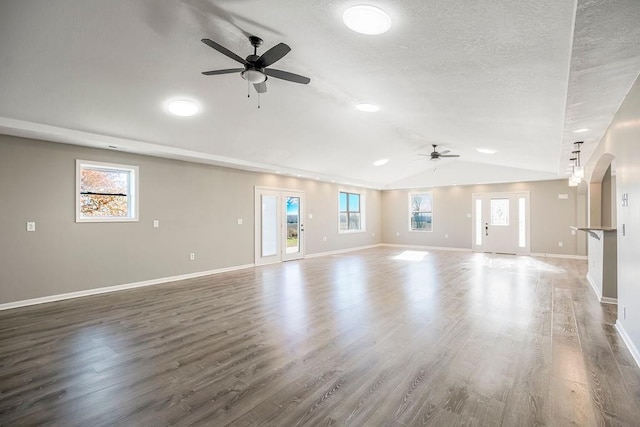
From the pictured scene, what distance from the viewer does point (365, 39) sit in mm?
2666

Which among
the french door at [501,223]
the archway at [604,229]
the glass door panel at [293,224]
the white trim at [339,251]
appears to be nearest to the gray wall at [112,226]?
the glass door panel at [293,224]

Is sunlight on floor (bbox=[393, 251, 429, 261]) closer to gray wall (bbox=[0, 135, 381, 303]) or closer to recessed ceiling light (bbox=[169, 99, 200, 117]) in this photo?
gray wall (bbox=[0, 135, 381, 303])

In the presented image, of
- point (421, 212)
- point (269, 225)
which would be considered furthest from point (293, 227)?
point (421, 212)

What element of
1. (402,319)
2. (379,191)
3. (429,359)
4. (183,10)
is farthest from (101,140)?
(379,191)

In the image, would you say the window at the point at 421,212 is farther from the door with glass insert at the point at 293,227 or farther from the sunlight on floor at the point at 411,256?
the door with glass insert at the point at 293,227

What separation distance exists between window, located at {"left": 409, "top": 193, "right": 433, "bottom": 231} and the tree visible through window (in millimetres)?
1980

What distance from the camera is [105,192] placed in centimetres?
542

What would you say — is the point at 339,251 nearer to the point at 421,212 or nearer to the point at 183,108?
the point at 421,212

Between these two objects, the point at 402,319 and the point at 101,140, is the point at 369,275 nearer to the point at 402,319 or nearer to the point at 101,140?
the point at 402,319

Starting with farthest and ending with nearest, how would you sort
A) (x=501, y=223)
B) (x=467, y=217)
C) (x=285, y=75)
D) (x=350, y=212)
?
(x=350, y=212) → (x=467, y=217) → (x=501, y=223) → (x=285, y=75)

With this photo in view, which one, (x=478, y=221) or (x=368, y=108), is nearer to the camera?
(x=368, y=108)

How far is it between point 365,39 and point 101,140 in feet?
14.1

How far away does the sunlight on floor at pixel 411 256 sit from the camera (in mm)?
8720

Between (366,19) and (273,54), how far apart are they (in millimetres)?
837
